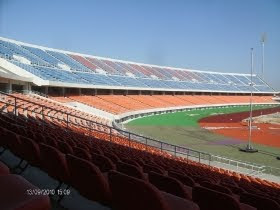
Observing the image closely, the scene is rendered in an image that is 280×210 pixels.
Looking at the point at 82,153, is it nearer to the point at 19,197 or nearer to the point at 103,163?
the point at 103,163

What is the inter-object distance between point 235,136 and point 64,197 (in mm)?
33172

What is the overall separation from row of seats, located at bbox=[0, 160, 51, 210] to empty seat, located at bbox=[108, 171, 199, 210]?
0.97 m

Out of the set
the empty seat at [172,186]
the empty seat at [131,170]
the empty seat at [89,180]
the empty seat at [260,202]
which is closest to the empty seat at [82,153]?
the empty seat at [131,170]

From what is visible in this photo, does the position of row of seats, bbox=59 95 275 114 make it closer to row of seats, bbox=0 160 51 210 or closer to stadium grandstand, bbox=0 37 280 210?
stadium grandstand, bbox=0 37 280 210

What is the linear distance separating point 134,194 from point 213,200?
109 centimetres

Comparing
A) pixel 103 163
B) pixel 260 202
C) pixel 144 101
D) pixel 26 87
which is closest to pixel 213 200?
pixel 260 202

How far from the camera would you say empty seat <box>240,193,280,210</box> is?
15.0 ft

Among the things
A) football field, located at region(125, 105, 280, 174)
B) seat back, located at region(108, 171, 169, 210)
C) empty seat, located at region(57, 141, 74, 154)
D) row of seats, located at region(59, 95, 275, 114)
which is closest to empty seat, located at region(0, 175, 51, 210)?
seat back, located at region(108, 171, 169, 210)

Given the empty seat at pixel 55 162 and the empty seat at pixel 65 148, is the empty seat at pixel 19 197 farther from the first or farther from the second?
the empty seat at pixel 65 148

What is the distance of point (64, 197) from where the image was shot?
198 inches

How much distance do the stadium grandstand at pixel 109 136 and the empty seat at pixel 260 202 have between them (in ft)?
0.06

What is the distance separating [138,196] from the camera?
2932mm

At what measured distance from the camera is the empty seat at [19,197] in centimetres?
190

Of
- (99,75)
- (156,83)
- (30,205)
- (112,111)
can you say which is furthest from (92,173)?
(156,83)
